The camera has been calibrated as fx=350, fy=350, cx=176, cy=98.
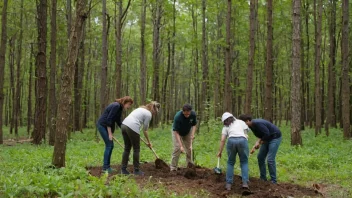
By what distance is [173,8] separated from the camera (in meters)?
28.0

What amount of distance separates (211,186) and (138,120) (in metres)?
2.31

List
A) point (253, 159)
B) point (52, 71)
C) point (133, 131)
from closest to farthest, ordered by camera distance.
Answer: point (133, 131), point (253, 159), point (52, 71)

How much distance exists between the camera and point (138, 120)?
833 centimetres

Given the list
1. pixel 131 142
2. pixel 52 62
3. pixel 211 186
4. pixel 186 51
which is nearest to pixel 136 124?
pixel 131 142

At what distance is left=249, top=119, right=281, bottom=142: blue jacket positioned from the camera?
26.3 ft

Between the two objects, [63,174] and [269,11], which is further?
[269,11]

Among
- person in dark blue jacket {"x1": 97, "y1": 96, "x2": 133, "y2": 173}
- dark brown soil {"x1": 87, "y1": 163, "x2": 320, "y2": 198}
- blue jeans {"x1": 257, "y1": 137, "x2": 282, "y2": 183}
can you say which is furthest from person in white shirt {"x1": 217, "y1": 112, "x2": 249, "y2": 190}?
person in dark blue jacket {"x1": 97, "y1": 96, "x2": 133, "y2": 173}

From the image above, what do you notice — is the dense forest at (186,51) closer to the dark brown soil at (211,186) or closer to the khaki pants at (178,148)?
the dark brown soil at (211,186)

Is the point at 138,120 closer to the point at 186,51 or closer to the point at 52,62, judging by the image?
the point at 52,62

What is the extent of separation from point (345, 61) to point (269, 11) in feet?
17.8

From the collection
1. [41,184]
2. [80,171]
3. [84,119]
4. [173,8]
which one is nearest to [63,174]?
[80,171]

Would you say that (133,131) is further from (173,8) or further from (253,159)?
(173,8)

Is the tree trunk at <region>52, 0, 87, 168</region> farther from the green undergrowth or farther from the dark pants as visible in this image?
the dark pants

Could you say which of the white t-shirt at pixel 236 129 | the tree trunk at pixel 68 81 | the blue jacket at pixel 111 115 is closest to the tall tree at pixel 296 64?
the white t-shirt at pixel 236 129
